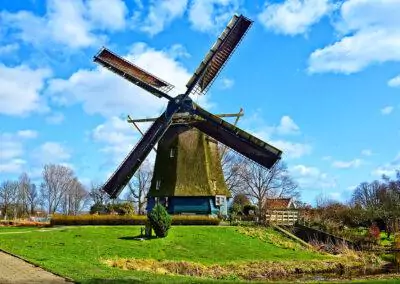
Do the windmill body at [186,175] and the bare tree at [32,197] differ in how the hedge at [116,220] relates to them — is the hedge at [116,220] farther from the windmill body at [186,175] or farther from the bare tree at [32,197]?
the bare tree at [32,197]

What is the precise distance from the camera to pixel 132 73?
38844 millimetres

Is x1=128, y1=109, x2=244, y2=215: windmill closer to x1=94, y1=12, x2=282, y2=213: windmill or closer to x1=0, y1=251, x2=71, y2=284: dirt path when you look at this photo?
x1=94, y1=12, x2=282, y2=213: windmill

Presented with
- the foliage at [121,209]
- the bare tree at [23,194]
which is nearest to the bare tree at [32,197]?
the bare tree at [23,194]

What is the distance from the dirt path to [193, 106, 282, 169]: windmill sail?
21.8 metres

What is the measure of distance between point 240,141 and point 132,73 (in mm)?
9493

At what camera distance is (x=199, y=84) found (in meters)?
38.4

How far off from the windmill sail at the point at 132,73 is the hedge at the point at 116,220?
917cm

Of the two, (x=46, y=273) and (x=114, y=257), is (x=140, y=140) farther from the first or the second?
(x=46, y=273)

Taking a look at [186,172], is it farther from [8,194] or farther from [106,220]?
[8,194]

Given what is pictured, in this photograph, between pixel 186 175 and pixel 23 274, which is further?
pixel 186 175

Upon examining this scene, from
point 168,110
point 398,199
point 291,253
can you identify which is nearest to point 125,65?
point 168,110

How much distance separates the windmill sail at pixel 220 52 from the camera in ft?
122

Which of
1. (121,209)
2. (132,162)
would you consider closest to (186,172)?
(132,162)

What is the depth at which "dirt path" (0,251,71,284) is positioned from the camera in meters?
13.7
